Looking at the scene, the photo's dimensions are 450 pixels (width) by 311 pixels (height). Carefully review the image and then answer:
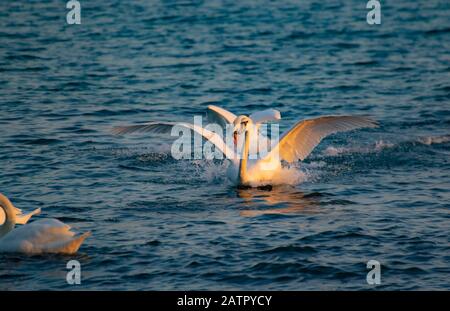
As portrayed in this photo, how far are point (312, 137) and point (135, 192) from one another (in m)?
3.16

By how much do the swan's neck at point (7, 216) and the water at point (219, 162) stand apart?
0.79 m

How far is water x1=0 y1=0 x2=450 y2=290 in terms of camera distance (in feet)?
39.5

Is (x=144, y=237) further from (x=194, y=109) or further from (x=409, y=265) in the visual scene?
(x=194, y=109)

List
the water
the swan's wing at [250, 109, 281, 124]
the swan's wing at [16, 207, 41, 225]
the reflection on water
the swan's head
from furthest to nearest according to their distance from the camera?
1. the swan's wing at [250, 109, 281, 124]
2. the swan's head
3. the reflection on water
4. the swan's wing at [16, 207, 41, 225]
5. the water

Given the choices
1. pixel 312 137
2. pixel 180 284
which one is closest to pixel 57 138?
pixel 312 137

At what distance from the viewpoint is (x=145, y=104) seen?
21.6m

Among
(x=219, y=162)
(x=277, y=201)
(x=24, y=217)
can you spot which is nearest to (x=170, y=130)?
(x=219, y=162)

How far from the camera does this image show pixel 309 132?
1602cm

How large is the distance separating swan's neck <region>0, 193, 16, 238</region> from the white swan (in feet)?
1.45

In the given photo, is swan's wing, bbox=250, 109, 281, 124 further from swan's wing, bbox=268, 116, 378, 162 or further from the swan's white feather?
the swan's white feather

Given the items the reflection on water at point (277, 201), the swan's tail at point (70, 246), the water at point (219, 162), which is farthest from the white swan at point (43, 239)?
the reflection on water at point (277, 201)

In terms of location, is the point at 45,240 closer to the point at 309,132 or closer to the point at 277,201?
the point at 277,201

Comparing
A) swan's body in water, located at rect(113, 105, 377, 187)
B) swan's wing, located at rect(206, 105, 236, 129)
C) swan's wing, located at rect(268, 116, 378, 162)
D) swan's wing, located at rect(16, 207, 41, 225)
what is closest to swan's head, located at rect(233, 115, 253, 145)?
swan's body in water, located at rect(113, 105, 377, 187)

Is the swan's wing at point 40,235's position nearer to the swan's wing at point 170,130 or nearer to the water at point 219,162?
the water at point 219,162
